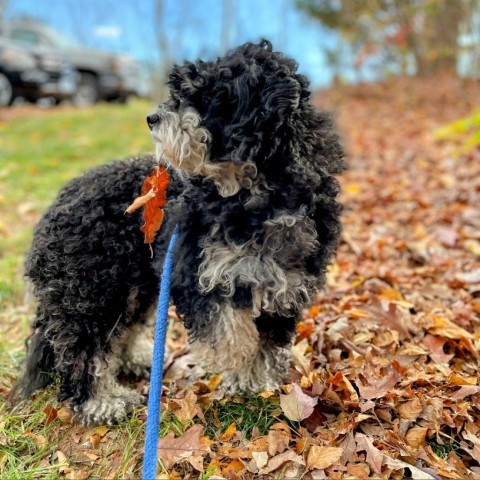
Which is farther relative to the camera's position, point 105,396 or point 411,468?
point 105,396

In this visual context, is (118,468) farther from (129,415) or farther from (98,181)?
(98,181)

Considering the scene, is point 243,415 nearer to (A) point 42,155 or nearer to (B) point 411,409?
(B) point 411,409

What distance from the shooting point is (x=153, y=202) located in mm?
2986

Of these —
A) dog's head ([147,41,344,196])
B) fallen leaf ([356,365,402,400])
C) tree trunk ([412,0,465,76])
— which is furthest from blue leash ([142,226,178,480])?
tree trunk ([412,0,465,76])

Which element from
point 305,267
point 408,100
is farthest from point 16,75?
point 305,267

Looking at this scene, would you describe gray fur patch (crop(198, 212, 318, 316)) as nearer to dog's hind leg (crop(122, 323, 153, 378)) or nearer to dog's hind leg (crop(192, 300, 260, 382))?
dog's hind leg (crop(192, 300, 260, 382))

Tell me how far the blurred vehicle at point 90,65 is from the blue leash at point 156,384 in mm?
17240

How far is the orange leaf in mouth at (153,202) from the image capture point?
2.94m

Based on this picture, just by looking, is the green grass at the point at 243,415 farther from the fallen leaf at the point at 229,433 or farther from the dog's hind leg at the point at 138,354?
the dog's hind leg at the point at 138,354

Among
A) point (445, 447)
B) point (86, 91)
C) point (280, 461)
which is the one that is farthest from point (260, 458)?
point (86, 91)

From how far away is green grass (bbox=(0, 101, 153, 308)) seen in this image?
6070 mm

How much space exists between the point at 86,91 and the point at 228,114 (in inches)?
720

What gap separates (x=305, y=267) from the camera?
292cm

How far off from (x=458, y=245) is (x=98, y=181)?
3.55m
